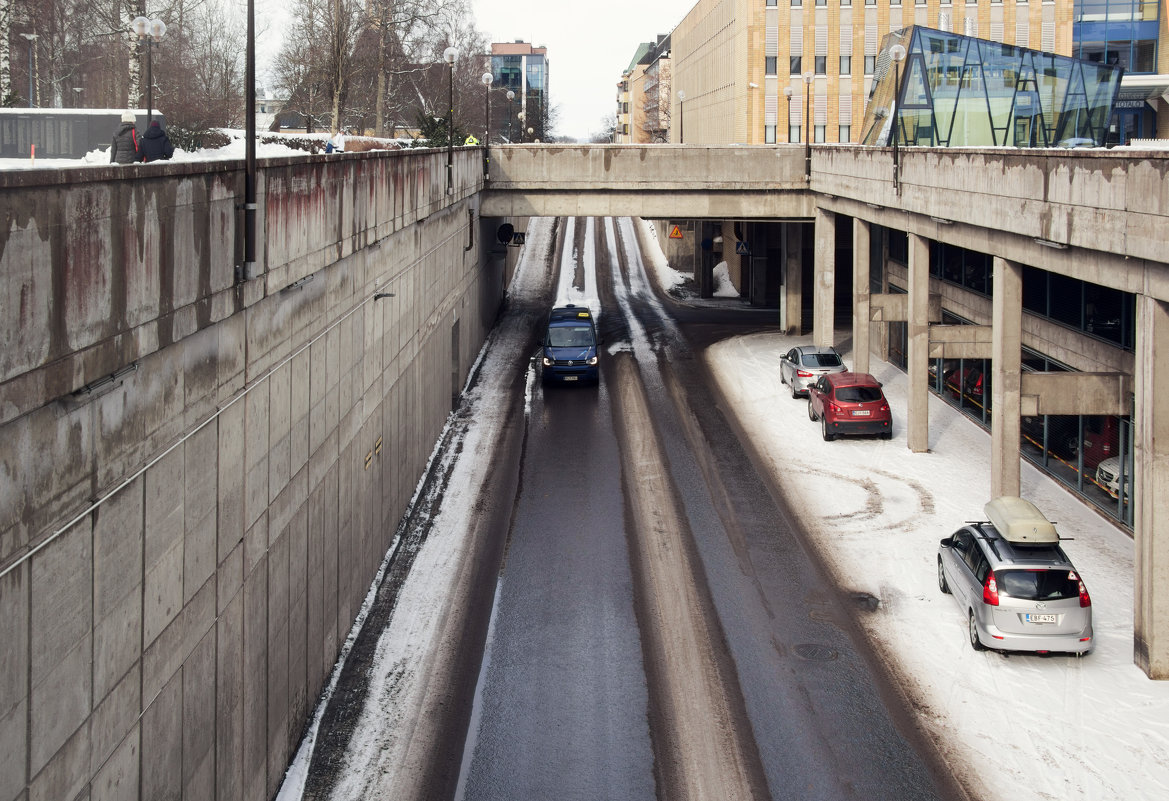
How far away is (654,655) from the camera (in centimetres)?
1852

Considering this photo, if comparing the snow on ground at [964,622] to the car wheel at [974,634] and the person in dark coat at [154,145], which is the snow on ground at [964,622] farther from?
the person in dark coat at [154,145]

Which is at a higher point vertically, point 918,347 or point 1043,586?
point 918,347

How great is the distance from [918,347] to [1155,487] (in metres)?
13.9

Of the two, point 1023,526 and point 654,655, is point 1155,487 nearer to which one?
point 1023,526

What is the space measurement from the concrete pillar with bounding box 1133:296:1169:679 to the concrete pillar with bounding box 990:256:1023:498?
6377 millimetres

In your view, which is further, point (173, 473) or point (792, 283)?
point (792, 283)

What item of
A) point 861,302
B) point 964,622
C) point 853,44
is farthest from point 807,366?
point 853,44

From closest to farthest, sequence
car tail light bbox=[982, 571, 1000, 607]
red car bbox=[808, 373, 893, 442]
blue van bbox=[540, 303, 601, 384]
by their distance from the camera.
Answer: car tail light bbox=[982, 571, 1000, 607] < red car bbox=[808, 373, 893, 442] < blue van bbox=[540, 303, 601, 384]

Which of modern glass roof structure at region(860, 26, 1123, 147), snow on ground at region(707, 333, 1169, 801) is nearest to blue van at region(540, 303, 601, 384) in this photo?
snow on ground at region(707, 333, 1169, 801)

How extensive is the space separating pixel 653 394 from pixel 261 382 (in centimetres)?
2459

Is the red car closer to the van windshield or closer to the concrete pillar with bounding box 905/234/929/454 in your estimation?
the concrete pillar with bounding box 905/234/929/454

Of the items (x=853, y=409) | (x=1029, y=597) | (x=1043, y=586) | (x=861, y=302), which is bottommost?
(x=1029, y=597)

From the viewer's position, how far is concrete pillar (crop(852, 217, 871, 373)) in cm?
3806

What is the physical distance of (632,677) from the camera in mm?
17719
